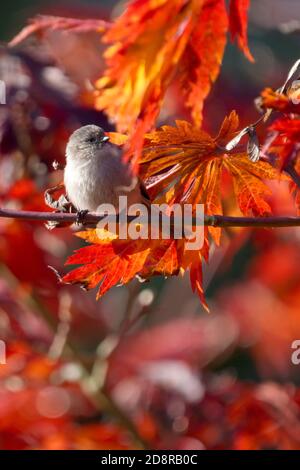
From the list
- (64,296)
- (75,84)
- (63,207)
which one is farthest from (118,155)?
(64,296)

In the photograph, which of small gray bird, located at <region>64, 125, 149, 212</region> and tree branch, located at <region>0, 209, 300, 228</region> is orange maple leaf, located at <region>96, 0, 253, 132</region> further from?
small gray bird, located at <region>64, 125, 149, 212</region>

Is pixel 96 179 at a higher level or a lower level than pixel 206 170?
lower

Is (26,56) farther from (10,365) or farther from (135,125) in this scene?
(135,125)

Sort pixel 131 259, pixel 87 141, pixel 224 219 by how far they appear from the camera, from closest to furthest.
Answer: pixel 224 219 → pixel 131 259 → pixel 87 141

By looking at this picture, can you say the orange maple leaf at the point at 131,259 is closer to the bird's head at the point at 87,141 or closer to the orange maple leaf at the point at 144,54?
the orange maple leaf at the point at 144,54

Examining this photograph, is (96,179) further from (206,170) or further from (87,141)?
(206,170)

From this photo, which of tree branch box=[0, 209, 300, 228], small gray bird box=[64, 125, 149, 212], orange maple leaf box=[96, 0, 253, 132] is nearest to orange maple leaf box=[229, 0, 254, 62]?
orange maple leaf box=[96, 0, 253, 132]

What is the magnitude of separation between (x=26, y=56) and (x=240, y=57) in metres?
2.57

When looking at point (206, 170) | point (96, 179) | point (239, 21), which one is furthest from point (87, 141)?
point (239, 21)

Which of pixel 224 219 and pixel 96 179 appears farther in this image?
pixel 96 179

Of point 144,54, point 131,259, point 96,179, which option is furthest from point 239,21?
point 96,179

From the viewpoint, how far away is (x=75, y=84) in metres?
2.12

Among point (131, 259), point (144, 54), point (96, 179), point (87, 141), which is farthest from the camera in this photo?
point (87, 141)

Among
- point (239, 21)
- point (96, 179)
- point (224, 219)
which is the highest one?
point (239, 21)
